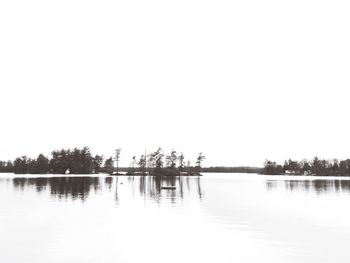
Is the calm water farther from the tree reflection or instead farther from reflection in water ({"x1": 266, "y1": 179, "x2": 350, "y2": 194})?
reflection in water ({"x1": 266, "y1": 179, "x2": 350, "y2": 194})

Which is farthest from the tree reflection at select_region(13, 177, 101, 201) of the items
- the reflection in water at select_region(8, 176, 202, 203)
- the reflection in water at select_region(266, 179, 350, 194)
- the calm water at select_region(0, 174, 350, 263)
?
the reflection in water at select_region(266, 179, 350, 194)

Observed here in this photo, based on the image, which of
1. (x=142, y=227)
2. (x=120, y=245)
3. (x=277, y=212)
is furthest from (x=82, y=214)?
(x=277, y=212)

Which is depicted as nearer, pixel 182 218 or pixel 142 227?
pixel 142 227

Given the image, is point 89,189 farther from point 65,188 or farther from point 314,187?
point 314,187

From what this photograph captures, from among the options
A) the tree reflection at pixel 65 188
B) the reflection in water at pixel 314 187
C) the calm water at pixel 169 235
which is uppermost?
the tree reflection at pixel 65 188

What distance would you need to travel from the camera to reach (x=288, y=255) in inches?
942

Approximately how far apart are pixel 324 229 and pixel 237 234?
381 inches

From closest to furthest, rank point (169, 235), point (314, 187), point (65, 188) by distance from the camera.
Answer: point (169, 235) < point (65, 188) < point (314, 187)

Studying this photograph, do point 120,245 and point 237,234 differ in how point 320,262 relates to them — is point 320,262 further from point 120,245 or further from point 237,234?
point 120,245

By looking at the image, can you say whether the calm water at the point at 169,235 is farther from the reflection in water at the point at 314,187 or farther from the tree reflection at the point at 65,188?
the reflection in water at the point at 314,187

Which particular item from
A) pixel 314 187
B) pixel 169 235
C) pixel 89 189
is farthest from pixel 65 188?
pixel 314 187

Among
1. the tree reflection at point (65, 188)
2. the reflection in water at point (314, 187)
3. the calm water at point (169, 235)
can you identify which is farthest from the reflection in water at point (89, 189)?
the reflection in water at point (314, 187)

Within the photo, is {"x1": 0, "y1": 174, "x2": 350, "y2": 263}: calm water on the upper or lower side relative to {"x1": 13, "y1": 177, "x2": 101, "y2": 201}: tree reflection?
lower

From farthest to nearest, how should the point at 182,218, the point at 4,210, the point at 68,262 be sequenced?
the point at 4,210 → the point at 182,218 → the point at 68,262
